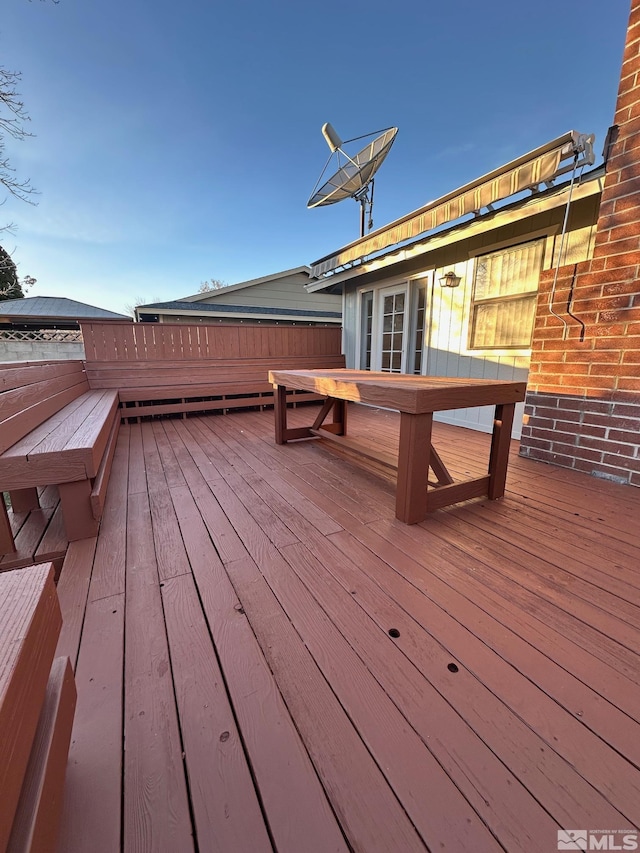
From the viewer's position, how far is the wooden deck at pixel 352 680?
694 millimetres

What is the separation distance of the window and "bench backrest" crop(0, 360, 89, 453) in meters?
4.31

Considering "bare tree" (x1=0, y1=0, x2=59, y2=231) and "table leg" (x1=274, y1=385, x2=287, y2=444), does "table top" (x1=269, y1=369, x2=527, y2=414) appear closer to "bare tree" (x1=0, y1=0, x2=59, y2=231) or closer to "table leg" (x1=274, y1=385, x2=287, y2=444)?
"table leg" (x1=274, y1=385, x2=287, y2=444)

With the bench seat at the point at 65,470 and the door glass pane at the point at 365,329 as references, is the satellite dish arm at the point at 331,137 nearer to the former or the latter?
the door glass pane at the point at 365,329

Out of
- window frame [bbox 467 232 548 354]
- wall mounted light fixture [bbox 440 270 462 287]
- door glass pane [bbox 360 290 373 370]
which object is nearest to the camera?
window frame [bbox 467 232 548 354]

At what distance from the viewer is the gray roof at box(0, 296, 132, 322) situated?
1071cm

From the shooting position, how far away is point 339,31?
19.1ft

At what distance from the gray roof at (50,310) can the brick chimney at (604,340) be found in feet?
36.6

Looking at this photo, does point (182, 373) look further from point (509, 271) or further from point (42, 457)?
point (509, 271)

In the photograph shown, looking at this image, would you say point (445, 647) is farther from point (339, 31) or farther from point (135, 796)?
point (339, 31)

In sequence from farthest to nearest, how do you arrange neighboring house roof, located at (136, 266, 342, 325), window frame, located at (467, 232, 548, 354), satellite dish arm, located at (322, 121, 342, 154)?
1. neighboring house roof, located at (136, 266, 342, 325)
2. satellite dish arm, located at (322, 121, 342, 154)
3. window frame, located at (467, 232, 548, 354)

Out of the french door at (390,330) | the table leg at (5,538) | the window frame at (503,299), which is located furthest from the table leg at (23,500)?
the french door at (390,330)


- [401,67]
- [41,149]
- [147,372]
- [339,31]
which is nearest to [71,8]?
[41,149]

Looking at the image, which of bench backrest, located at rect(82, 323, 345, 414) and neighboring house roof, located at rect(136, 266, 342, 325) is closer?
bench backrest, located at rect(82, 323, 345, 414)

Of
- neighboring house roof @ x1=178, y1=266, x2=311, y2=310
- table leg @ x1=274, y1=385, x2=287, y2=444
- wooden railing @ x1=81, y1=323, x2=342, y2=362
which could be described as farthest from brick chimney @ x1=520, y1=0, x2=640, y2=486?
neighboring house roof @ x1=178, y1=266, x2=311, y2=310
